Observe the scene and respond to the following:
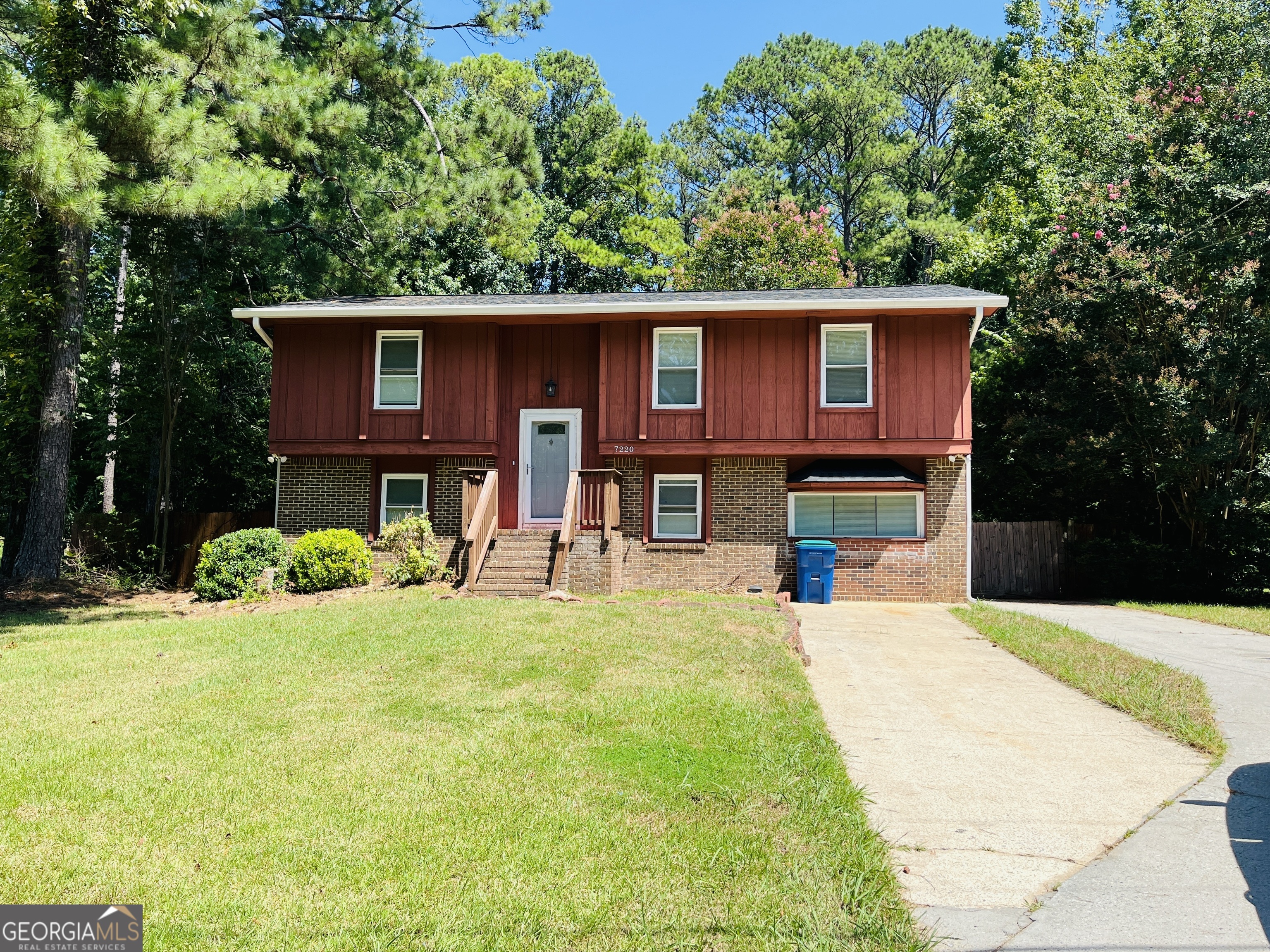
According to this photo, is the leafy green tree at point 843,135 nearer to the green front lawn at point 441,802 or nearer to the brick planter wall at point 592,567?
the brick planter wall at point 592,567

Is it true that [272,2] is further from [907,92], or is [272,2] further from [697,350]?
[907,92]

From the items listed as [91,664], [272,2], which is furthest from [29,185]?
[272,2]

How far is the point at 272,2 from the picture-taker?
17.5 metres

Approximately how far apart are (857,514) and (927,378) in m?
2.58

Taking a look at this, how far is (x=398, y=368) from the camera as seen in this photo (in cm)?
1612

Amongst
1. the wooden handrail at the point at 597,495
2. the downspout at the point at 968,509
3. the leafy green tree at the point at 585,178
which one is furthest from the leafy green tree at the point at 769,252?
the wooden handrail at the point at 597,495

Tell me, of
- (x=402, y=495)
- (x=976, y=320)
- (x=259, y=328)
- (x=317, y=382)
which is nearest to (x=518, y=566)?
(x=402, y=495)

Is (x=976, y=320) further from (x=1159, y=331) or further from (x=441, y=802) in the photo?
(x=441, y=802)

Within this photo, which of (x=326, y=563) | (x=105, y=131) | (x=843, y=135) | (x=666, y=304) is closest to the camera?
(x=105, y=131)

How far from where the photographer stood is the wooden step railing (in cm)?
1349

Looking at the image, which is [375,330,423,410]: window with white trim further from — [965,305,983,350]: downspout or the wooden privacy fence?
the wooden privacy fence

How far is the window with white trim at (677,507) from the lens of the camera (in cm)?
1548

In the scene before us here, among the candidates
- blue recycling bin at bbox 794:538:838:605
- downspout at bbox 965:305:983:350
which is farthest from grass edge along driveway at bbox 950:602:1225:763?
downspout at bbox 965:305:983:350

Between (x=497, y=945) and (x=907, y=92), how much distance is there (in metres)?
42.3
